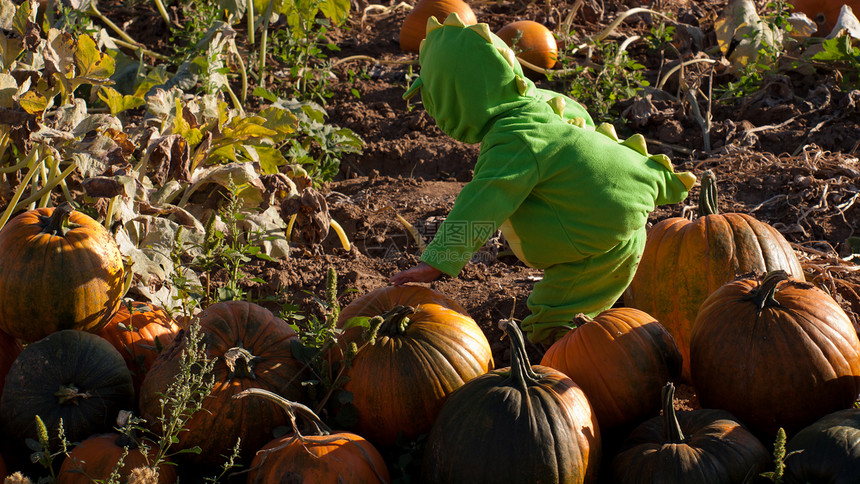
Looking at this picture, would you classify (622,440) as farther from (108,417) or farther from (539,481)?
(108,417)

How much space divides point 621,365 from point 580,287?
0.65m

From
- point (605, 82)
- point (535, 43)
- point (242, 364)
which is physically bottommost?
point (605, 82)

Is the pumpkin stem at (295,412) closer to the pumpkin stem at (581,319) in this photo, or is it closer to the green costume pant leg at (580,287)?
the pumpkin stem at (581,319)

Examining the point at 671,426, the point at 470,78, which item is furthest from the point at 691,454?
the point at 470,78

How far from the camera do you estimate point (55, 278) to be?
2.62 meters

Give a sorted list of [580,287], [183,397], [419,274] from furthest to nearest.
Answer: [580,287], [419,274], [183,397]

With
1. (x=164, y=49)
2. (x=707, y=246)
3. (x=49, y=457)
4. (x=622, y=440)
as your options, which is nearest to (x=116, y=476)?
(x=49, y=457)

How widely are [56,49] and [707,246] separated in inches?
115

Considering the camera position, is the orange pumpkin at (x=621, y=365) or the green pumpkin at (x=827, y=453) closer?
the green pumpkin at (x=827, y=453)

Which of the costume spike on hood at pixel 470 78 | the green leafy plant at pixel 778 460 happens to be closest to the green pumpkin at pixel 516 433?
the green leafy plant at pixel 778 460

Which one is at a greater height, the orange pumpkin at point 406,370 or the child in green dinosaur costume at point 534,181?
the child in green dinosaur costume at point 534,181

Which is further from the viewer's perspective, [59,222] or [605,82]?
[605,82]

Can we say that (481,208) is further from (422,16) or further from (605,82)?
(422,16)

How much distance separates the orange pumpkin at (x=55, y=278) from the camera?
2.63 meters
